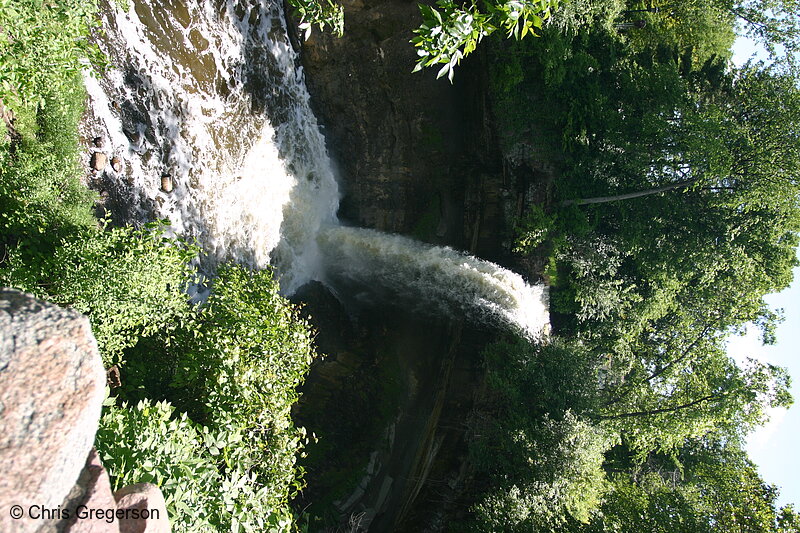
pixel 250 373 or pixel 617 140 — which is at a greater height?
pixel 617 140

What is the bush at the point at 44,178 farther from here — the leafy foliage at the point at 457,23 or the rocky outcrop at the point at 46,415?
the leafy foliage at the point at 457,23

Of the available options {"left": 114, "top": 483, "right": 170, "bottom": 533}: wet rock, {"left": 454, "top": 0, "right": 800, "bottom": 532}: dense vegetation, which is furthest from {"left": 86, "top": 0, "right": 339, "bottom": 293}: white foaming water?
{"left": 114, "top": 483, "right": 170, "bottom": 533}: wet rock

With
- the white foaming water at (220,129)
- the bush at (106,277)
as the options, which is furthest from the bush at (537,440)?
the bush at (106,277)

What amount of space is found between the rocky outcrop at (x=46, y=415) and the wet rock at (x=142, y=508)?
18.8 inches

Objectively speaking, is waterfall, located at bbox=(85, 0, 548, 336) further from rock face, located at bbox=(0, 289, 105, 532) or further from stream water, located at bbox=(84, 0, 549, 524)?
rock face, located at bbox=(0, 289, 105, 532)

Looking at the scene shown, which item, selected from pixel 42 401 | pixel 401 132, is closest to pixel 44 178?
pixel 42 401

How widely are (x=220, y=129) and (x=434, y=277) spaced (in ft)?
23.4

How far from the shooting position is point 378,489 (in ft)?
48.6

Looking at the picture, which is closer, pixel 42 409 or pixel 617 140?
pixel 42 409

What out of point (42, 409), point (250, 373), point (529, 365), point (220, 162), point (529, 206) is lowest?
point (42, 409)

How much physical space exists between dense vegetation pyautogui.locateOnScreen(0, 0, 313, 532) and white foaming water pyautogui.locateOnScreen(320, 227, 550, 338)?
574 cm

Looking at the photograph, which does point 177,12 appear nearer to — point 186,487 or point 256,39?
point 256,39

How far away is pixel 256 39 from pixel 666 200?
13.0 m

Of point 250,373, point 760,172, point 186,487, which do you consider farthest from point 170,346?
point 760,172
